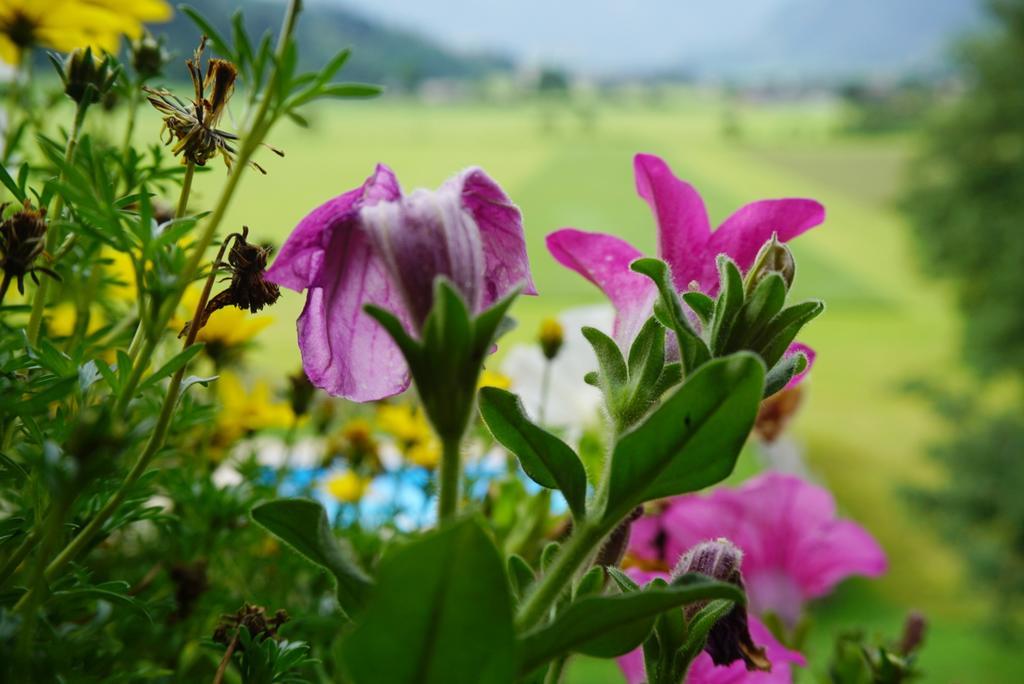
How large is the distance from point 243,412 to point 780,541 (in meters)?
0.25

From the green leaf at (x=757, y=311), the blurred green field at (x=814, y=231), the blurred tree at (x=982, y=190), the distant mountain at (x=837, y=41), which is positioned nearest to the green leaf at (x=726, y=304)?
the green leaf at (x=757, y=311)

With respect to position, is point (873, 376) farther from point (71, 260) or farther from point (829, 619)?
point (71, 260)

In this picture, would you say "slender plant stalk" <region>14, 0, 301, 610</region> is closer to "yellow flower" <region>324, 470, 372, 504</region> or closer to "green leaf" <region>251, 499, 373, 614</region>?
"green leaf" <region>251, 499, 373, 614</region>

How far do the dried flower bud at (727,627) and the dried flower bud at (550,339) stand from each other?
0.58 feet

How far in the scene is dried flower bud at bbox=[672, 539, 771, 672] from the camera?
19 centimetres

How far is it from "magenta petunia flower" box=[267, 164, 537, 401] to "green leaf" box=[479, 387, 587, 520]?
0.7 inches

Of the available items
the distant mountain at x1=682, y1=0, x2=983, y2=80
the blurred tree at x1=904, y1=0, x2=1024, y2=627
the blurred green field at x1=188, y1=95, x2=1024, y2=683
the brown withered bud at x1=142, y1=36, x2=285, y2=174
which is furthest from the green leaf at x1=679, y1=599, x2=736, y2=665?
the distant mountain at x1=682, y1=0, x2=983, y2=80

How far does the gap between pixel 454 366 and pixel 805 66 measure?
27.3 metres

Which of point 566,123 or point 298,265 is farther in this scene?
point 566,123

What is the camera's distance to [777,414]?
383 millimetres

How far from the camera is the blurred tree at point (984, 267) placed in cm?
306

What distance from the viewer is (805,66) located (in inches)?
992

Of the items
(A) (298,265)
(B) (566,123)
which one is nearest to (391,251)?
(A) (298,265)

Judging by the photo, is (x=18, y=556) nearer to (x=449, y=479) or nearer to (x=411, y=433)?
(x=449, y=479)
